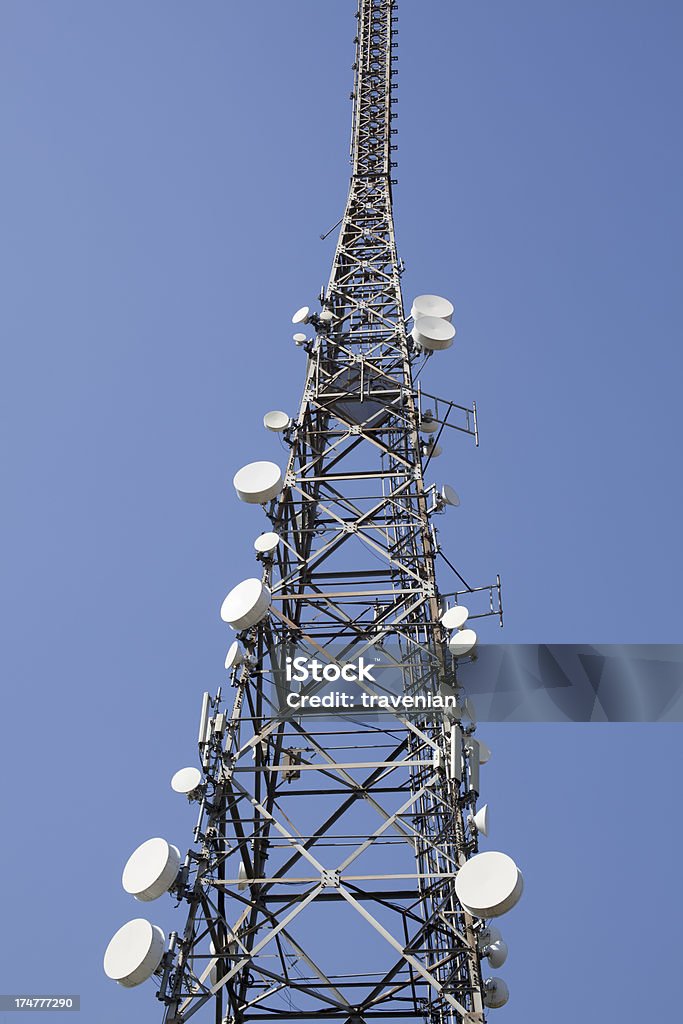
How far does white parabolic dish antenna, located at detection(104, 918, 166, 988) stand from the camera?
1359cm

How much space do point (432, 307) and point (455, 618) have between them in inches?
342

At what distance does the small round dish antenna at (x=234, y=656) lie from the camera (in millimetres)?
17469

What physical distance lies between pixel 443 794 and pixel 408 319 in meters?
12.1

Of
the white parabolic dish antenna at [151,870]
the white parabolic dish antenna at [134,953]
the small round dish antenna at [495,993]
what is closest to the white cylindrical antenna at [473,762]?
the small round dish antenna at [495,993]

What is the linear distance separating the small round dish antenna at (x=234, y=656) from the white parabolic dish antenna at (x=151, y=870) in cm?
348

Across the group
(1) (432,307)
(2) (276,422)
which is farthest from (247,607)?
(1) (432,307)

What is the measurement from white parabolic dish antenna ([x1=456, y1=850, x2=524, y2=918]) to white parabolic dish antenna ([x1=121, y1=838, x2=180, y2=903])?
381 centimetres

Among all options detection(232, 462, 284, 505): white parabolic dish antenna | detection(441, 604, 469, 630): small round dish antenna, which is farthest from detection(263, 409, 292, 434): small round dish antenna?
detection(441, 604, 469, 630): small round dish antenna

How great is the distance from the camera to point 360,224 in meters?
28.9

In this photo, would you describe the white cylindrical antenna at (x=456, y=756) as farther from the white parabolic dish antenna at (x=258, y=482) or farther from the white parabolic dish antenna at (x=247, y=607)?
the white parabolic dish antenna at (x=258, y=482)

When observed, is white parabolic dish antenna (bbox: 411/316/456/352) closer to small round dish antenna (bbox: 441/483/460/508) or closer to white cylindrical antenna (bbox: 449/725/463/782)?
small round dish antenna (bbox: 441/483/460/508)

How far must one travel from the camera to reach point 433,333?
2322 cm

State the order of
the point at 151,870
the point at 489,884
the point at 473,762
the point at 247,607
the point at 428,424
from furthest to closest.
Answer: the point at 428,424 < the point at 247,607 < the point at 473,762 < the point at 151,870 < the point at 489,884

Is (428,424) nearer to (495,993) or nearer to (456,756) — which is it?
(456,756)
